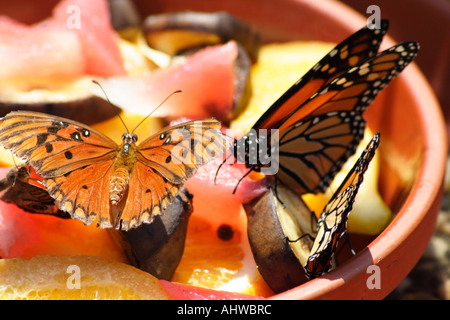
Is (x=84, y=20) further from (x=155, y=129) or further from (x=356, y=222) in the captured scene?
(x=356, y=222)

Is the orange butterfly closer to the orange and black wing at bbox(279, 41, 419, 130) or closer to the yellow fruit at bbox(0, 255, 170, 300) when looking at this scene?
the yellow fruit at bbox(0, 255, 170, 300)

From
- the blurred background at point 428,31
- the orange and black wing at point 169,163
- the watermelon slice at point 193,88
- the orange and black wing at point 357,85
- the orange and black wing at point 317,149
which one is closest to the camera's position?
the orange and black wing at point 169,163

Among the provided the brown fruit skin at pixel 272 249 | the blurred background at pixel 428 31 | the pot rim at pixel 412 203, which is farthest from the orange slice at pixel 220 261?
the blurred background at pixel 428 31

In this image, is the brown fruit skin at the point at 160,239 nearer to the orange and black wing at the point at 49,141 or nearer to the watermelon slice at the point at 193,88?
the orange and black wing at the point at 49,141

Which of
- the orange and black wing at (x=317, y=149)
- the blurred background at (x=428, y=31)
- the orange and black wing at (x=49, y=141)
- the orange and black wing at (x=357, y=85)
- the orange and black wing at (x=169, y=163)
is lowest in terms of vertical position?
the orange and black wing at (x=169, y=163)
